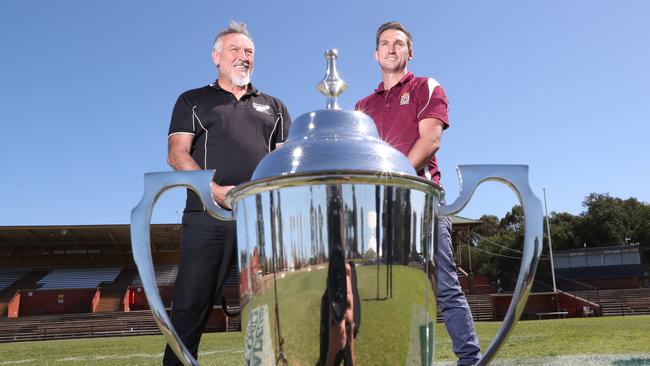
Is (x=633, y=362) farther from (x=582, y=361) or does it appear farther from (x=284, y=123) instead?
(x=284, y=123)

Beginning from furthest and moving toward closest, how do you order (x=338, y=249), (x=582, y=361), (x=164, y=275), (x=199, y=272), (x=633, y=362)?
(x=164, y=275)
(x=582, y=361)
(x=633, y=362)
(x=199, y=272)
(x=338, y=249)

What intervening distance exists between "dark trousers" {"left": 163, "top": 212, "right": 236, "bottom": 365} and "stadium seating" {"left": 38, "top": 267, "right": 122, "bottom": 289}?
100 ft

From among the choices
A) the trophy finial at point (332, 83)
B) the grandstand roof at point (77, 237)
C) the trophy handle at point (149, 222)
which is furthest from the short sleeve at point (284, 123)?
the grandstand roof at point (77, 237)

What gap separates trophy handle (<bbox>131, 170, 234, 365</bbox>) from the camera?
0.92 metres

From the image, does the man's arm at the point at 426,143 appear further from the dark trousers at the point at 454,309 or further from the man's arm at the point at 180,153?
the man's arm at the point at 180,153

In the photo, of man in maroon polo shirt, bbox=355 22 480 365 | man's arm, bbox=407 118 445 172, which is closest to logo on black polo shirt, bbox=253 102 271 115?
man in maroon polo shirt, bbox=355 22 480 365

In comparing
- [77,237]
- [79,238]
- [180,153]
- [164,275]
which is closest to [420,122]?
[180,153]

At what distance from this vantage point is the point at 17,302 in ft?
83.2

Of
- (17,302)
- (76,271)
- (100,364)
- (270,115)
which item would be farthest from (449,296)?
(76,271)

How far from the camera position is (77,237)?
2908cm

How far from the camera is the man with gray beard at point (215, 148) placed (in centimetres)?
173

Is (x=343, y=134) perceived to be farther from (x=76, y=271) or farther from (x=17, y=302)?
(x=76, y=271)

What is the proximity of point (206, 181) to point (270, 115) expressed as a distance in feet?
3.76

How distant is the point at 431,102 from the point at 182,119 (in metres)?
0.91
